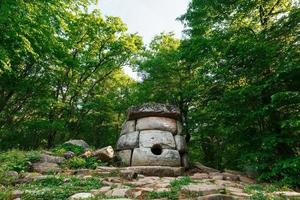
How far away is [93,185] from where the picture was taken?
660 centimetres

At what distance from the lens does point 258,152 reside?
Result: 28.6ft

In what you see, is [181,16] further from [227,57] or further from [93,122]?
[93,122]

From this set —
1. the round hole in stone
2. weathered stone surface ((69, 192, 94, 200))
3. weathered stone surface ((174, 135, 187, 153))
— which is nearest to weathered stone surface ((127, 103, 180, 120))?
weathered stone surface ((174, 135, 187, 153))

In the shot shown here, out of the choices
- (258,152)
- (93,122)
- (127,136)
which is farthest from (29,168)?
(93,122)

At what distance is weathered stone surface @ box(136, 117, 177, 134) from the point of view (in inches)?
449

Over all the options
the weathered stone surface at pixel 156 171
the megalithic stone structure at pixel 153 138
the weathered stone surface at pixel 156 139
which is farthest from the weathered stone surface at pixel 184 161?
the weathered stone surface at pixel 156 171

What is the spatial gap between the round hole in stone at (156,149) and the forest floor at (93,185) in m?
1.79

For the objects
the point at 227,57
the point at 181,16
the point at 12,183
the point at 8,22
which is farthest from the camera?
the point at 181,16

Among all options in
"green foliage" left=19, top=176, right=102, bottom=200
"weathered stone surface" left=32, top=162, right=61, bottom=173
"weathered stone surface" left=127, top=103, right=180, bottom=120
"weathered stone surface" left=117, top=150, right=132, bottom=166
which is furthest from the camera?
"weathered stone surface" left=127, top=103, right=180, bottom=120

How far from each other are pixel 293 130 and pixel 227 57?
3.41 m

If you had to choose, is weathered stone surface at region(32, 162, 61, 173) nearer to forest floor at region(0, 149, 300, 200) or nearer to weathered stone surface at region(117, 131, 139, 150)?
forest floor at region(0, 149, 300, 200)

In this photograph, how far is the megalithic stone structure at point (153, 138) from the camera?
10.4 meters

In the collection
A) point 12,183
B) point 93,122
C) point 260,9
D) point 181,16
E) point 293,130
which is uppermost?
point 181,16

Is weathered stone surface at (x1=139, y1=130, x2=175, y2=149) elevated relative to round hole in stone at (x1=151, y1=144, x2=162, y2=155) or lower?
elevated
